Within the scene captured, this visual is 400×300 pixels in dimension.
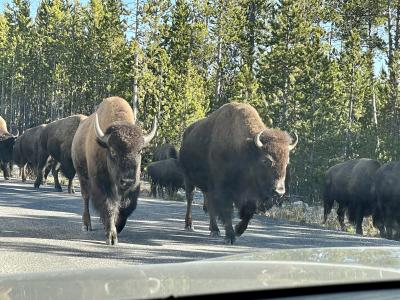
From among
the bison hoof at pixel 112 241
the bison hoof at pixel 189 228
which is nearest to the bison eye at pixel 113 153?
the bison hoof at pixel 112 241

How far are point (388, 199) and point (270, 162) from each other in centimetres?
641

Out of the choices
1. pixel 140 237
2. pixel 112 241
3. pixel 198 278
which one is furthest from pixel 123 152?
pixel 198 278

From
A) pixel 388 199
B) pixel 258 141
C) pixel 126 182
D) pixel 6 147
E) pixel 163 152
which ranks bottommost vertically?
pixel 126 182

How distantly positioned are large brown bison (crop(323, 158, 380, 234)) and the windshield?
0.06 metres

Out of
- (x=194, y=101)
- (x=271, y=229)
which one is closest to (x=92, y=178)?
(x=271, y=229)

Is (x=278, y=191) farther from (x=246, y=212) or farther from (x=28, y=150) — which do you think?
(x=28, y=150)

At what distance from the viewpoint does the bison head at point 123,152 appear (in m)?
8.71

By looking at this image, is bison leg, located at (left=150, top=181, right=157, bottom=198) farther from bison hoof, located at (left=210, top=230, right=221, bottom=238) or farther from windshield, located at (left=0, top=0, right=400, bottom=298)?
bison hoof, located at (left=210, top=230, right=221, bottom=238)

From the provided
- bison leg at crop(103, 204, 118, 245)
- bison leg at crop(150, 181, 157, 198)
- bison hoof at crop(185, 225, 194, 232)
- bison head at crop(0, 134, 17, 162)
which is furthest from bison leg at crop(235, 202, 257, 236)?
bison head at crop(0, 134, 17, 162)

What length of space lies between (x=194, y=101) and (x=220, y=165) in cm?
2301

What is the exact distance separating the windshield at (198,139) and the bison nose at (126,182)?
21 millimetres

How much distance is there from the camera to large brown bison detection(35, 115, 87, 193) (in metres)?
18.4

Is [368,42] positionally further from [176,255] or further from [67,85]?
[176,255]

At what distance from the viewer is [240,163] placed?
1040cm
